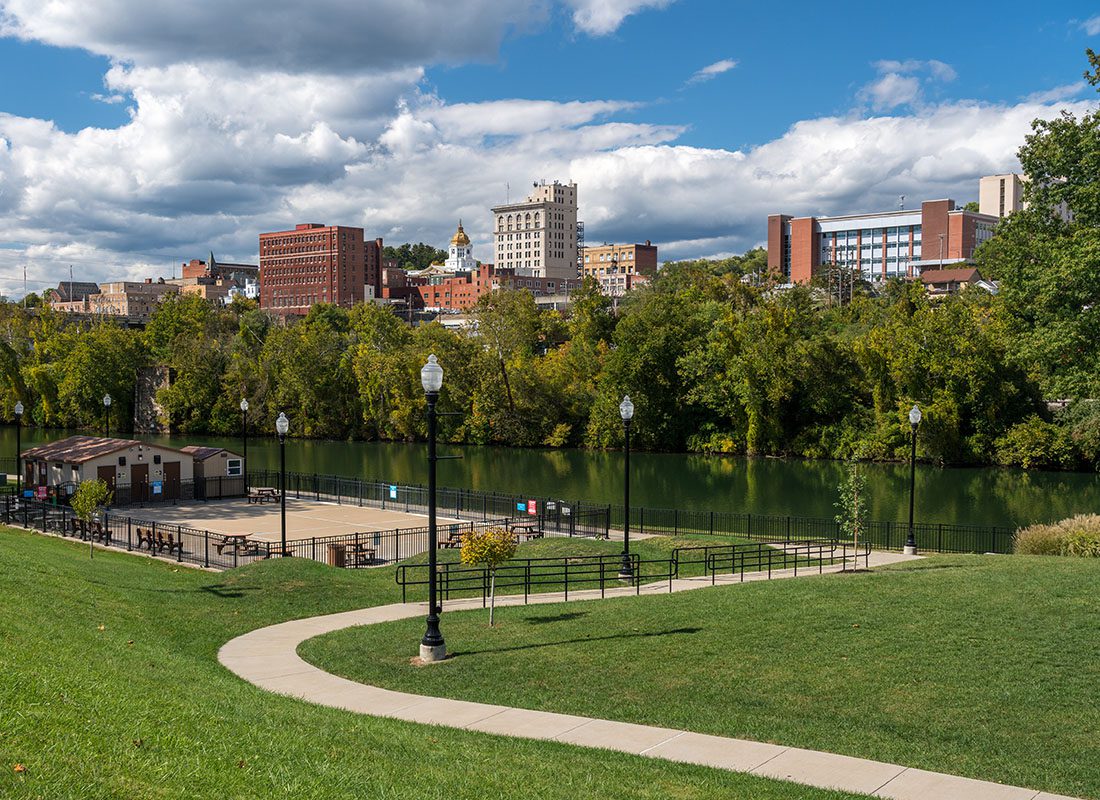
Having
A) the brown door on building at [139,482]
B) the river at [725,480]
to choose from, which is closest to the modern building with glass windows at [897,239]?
the river at [725,480]

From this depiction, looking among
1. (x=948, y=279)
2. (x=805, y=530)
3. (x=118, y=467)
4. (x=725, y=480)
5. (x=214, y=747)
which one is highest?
(x=948, y=279)

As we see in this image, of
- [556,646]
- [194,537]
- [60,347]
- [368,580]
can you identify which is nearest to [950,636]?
[556,646]

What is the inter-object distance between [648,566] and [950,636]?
40.0 ft

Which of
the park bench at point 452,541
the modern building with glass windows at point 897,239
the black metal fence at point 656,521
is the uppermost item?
the modern building with glass windows at point 897,239

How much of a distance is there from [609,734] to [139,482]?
3651 centimetres

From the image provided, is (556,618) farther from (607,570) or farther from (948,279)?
(948,279)

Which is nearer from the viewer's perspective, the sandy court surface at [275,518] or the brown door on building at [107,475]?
the sandy court surface at [275,518]

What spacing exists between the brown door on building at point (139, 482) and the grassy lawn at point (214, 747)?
28733mm

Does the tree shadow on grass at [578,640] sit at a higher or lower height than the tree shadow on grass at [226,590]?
higher

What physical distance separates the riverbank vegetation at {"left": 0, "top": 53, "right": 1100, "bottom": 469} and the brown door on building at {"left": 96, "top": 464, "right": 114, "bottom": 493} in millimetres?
36404

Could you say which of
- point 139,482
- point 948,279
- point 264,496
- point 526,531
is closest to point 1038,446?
point 526,531

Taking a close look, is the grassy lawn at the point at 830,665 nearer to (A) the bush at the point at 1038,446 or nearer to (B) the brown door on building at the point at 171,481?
(B) the brown door on building at the point at 171,481

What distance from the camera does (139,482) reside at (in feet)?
141

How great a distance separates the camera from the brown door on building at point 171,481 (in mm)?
43781
